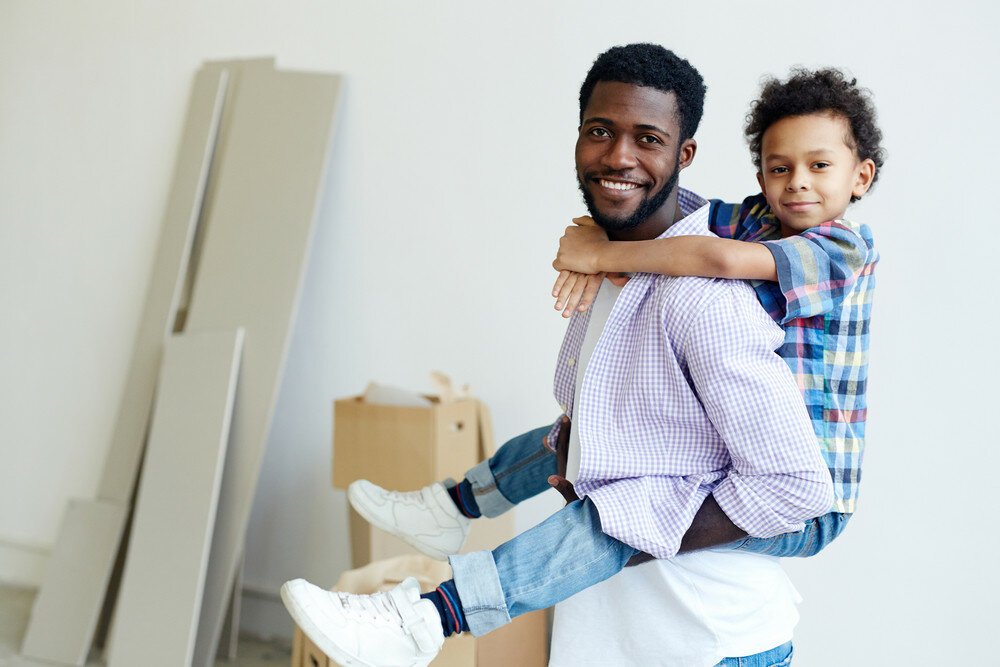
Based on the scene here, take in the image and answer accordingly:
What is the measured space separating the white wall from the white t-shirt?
1.11 metres

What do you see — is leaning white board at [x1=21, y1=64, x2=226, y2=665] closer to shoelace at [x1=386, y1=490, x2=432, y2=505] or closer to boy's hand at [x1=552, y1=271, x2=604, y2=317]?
shoelace at [x1=386, y1=490, x2=432, y2=505]

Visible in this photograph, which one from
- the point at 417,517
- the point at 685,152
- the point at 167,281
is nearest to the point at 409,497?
the point at 417,517

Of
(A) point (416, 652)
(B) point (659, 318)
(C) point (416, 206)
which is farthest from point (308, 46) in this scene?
(A) point (416, 652)

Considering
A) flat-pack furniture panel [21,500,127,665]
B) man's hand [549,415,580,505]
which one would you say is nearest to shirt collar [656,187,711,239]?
man's hand [549,415,580,505]

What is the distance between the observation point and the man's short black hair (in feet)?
4.61

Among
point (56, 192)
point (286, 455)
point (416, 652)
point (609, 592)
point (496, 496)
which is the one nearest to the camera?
point (416, 652)

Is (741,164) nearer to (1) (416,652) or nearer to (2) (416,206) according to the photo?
(2) (416,206)

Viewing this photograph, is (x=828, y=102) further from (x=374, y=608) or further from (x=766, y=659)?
(x=374, y=608)

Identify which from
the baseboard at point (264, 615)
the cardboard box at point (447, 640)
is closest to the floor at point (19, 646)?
the baseboard at point (264, 615)

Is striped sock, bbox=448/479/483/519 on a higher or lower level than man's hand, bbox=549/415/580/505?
lower

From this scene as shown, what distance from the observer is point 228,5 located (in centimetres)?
319

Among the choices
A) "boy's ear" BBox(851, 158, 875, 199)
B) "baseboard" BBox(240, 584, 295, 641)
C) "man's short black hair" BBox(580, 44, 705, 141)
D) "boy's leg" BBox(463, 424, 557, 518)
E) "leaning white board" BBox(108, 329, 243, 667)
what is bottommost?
"baseboard" BBox(240, 584, 295, 641)

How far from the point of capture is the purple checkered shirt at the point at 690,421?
1.24m

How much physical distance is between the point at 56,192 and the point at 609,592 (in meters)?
3.08
